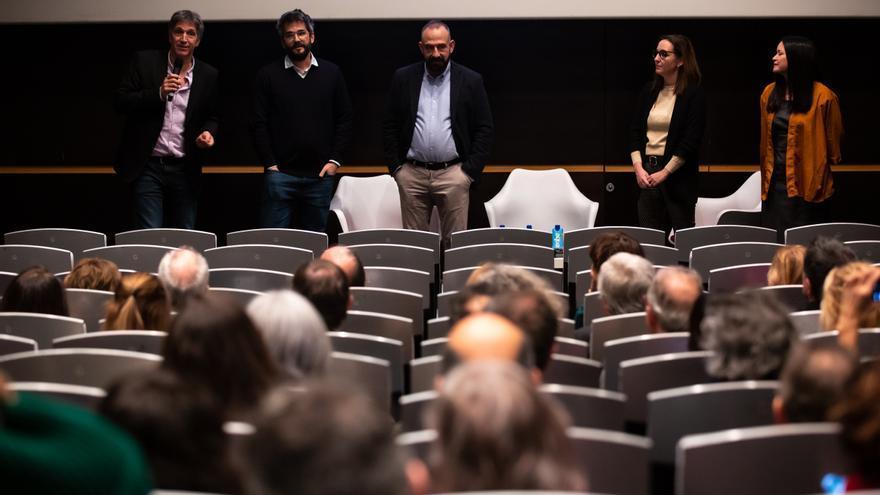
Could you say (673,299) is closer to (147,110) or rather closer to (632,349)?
(632,349)

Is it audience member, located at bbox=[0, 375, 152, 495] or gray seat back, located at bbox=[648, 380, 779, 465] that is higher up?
audience member, located at bbox=[0, 375, 152, 495]

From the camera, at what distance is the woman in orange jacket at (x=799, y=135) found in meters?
7.27

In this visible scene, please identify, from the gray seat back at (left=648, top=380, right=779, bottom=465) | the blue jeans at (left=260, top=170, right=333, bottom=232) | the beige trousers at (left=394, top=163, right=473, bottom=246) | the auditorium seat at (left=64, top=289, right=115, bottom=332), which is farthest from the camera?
the blue jeans at (left=260, top=170, right=333, bottom=232)

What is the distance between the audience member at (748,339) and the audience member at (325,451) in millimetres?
1560

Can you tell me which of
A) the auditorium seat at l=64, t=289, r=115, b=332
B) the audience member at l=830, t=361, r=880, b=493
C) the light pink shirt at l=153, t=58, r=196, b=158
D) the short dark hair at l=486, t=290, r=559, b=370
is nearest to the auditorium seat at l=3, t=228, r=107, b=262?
the light pink shirt at l=153, t=58, r=196, b=158

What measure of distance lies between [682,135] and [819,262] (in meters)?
3.19

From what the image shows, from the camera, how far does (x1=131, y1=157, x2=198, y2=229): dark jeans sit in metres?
7.54

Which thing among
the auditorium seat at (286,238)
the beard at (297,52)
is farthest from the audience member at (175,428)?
the beard at (297,52)

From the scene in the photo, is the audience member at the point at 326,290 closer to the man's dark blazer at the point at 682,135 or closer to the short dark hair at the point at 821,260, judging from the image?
the short dark hair at the point at 821,260

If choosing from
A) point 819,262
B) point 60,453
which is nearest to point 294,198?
point 819,262

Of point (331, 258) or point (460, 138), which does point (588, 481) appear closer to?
point (331, 258)

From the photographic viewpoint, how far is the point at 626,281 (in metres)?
4.53

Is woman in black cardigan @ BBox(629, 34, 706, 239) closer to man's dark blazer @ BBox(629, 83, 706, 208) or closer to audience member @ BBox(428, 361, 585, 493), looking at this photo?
man's dark blazer @ BBox(629, 83, 706, 208)

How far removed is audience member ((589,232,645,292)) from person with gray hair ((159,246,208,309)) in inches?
67.8
